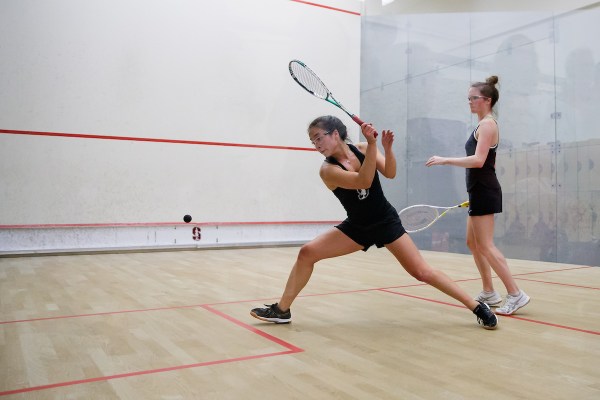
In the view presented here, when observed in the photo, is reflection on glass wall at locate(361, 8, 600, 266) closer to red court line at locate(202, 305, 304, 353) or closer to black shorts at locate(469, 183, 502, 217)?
black shorts at locate(469, 183, 502, 217)

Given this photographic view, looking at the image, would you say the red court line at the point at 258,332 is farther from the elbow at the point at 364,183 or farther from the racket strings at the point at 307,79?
the racket strings at the point at 307,79

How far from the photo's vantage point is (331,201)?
5828 millimetres

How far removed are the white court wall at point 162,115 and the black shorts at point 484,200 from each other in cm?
337

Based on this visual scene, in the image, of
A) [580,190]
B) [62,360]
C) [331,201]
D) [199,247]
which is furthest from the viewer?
[331,201]

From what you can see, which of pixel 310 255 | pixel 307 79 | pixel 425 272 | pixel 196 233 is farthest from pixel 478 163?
pixel 196 233

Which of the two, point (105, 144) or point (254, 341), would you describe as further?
point (105, 144)

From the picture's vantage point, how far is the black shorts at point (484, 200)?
79.9 inches

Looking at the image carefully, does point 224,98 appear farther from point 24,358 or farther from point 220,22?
A: point 24,358

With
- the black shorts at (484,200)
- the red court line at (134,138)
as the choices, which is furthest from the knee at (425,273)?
the red court line at (134,138)

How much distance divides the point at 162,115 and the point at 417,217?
2.96 metres

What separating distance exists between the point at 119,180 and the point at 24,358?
3390 mm

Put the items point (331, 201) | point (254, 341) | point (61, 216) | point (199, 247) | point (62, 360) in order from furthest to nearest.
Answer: point (331, 201), point (199, 247), point (61, 216), point (254, 341), point (62, 360)

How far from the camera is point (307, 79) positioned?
2330mm

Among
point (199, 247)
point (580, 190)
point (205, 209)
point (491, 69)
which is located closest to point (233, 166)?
point (205, 209)
